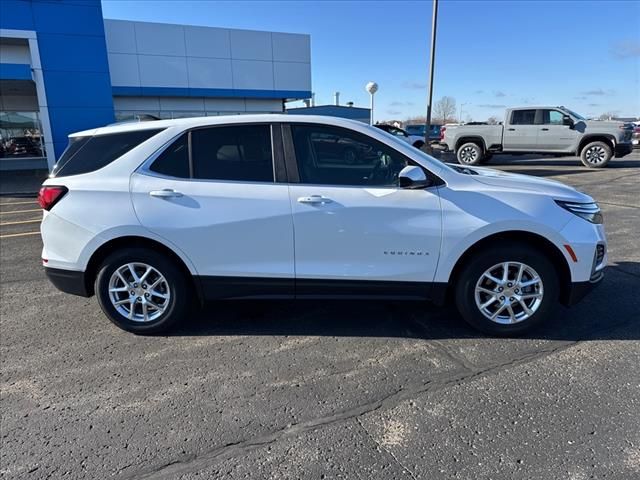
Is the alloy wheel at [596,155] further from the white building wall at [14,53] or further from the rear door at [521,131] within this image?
the white building wall at [14,53]

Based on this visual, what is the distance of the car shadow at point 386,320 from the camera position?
366 cm

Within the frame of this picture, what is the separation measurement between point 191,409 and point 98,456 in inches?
22.0

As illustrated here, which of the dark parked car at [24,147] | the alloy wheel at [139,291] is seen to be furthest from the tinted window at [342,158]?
the dark parked car at [24,147]

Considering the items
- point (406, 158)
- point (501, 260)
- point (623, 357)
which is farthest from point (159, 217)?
point (623, 357)

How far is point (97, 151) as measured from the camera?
3652mm

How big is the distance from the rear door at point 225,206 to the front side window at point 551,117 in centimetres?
1579

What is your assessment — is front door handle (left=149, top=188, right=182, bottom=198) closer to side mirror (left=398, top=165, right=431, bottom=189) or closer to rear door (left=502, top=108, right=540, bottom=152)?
side mirror (left=398, top=165, right=431, bottom=189)

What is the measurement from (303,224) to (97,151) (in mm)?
1870

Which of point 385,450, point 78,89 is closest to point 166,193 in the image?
point 385,450

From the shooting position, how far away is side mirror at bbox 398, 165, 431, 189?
324 cm

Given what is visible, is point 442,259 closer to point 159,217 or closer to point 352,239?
point 352,239

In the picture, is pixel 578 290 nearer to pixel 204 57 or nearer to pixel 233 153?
pixel 233 153

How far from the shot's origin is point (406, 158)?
11.2ft

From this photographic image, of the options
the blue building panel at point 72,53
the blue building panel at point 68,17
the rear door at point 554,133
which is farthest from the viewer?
the rear door at point 554,133
